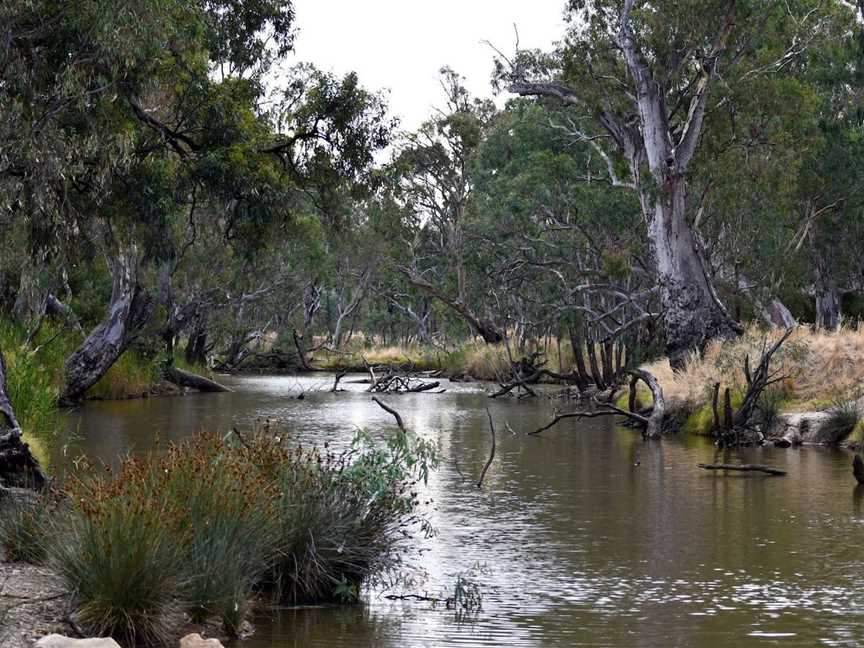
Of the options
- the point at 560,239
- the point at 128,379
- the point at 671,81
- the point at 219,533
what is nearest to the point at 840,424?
the point at 671,81

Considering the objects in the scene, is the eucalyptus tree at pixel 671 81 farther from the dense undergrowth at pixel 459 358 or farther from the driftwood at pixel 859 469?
the driftwood at pixel 859 469

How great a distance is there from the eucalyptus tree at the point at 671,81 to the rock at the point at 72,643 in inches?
932

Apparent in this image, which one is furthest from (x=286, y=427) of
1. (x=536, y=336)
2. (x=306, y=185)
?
(x=536, y=336)

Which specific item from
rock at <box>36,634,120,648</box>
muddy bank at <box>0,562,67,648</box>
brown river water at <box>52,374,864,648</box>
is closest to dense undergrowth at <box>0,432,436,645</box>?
muddy bank at <box>0,562,67,648</box>

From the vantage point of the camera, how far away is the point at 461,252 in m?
44.2

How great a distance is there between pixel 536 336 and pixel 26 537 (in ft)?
147

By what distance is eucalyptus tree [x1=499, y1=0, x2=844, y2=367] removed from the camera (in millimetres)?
29031

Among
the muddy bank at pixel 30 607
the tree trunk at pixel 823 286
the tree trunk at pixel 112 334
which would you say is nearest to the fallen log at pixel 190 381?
the tree trunk at pixel 112 334

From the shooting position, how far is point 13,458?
11.2 meters

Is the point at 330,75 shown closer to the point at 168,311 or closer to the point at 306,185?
the point at 306,185

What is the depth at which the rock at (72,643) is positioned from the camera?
614 centimetres

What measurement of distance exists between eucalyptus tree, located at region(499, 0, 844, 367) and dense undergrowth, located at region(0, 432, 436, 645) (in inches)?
806

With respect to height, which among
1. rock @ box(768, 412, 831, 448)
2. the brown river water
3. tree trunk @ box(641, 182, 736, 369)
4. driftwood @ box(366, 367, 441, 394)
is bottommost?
the brown river water

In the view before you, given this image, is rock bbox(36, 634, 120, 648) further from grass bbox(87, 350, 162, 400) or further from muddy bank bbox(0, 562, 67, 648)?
grass bbox(87, 350, 162, 400)
